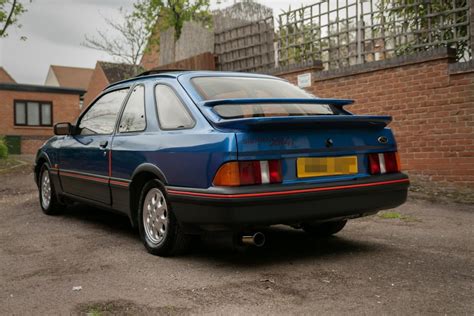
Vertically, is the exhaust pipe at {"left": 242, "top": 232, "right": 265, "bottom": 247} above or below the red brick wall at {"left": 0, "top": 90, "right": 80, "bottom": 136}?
below

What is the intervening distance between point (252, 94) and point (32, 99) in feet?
97.2

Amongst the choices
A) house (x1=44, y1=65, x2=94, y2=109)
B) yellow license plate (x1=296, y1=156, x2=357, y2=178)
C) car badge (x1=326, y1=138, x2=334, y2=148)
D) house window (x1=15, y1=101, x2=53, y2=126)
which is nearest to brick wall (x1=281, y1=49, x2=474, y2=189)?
yellow license plate (x1=296, y1=156, x2=357, y2=178)

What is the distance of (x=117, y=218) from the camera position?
6.68m

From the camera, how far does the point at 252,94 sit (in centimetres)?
477

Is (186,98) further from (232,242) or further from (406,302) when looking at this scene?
(406,302)

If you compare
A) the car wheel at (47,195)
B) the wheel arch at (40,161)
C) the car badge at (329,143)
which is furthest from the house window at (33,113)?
the car badge at (329,143)

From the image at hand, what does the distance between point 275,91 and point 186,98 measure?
0.91 metres

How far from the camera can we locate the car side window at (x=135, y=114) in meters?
4.93

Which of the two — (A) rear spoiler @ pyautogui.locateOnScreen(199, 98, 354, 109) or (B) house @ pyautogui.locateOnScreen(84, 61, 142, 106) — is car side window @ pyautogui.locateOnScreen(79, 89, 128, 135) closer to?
(A) rear spoiler @ pyautogui.locateOnScreen(199, 98, 354, 109)

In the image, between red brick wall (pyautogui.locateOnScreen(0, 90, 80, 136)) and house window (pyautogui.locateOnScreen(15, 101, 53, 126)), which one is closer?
red brick wall (pyautogui.locateOnScreen(0, 90, 80, 136))

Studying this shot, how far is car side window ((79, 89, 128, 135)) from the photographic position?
546 centimetres

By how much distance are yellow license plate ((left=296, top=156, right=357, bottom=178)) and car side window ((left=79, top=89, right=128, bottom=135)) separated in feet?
7.14

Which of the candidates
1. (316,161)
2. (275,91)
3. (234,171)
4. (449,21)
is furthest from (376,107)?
(234,171)

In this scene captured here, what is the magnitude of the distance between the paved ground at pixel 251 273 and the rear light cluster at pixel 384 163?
679mm
